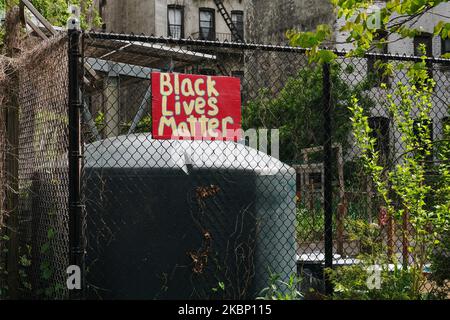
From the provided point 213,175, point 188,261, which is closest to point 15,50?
point 213,175

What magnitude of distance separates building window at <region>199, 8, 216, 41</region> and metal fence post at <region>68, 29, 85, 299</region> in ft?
77.9

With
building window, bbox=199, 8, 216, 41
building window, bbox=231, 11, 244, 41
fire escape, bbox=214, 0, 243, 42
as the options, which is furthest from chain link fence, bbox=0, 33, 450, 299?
building window, bbox=231, 11, 244, 41

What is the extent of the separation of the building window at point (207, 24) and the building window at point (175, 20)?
3.11 ft

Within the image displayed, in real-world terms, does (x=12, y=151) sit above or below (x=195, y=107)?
below

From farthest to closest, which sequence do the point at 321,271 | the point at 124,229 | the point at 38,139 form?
1. the point at 321,271
2. the point at 38,139
3. the point at 124,229

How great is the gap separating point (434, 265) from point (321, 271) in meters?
1.05

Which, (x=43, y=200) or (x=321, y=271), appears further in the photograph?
(x=321, y=271)

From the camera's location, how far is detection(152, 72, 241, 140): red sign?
459 cm

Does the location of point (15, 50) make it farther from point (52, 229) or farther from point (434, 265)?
point (434, 265)

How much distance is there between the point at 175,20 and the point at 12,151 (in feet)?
75.5

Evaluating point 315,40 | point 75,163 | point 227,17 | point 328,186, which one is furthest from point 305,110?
point 227,17

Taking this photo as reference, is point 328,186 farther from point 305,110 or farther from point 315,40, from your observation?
point 305,110

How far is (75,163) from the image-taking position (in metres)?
4.31

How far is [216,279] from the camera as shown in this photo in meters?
5.08
